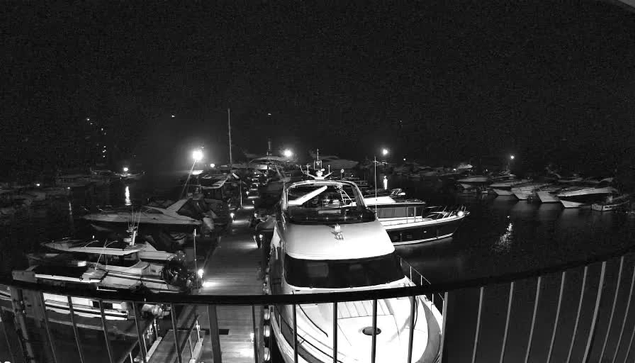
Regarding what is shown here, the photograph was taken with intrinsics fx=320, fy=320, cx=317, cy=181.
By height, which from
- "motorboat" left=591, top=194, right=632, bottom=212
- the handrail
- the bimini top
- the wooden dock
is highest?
the handrail

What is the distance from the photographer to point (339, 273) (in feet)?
19.2

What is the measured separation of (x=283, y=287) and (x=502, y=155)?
274 feet

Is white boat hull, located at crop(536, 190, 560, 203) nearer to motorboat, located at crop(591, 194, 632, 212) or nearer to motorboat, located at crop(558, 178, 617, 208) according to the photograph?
motorboat, located at crop(558, 178, 617, 208)

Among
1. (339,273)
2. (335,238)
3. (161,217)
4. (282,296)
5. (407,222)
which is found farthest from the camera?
(161,217)

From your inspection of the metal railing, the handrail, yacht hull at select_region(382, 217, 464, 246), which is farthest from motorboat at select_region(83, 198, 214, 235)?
the handrail

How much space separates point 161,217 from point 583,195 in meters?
36.8

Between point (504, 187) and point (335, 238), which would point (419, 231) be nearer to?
point (335, 238)

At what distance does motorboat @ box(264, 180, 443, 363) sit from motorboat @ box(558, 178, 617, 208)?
32.6 metres

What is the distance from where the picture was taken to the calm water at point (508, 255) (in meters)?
10.5

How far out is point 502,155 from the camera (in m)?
76.1

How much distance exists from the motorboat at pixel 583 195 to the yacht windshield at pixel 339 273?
109 ft

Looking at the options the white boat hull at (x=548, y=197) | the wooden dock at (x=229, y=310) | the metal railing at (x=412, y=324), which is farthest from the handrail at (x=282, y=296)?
the white boat hull at (x=548, y=197)

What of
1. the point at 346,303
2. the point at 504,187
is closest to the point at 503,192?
the point at 504,187

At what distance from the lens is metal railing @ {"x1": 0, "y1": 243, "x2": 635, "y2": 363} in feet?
5.82
